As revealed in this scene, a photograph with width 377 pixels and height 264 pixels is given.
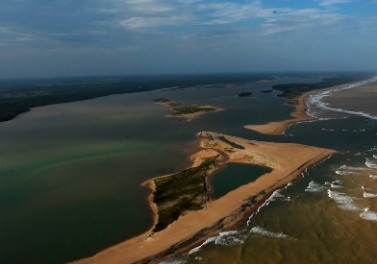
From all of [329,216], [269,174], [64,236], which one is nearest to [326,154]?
[269,174]

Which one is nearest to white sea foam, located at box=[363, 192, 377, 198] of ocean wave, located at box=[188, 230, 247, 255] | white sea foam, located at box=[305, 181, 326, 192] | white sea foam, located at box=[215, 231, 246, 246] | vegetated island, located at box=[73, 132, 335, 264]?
white sea foam, located at box=[305, 181, 326, 192]

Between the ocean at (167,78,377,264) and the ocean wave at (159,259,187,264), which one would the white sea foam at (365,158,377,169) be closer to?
the ocean at (167,78,377,264)

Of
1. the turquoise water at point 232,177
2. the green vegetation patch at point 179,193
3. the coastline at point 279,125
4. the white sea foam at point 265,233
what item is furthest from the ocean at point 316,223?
the coastline at point 279,125

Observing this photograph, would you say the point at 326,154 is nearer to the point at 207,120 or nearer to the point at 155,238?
the point at 155,238

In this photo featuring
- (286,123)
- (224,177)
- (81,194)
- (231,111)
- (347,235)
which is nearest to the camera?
(347,235)

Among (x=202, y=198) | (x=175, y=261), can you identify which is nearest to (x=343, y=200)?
(x=202, y=198)

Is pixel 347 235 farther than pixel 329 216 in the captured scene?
No

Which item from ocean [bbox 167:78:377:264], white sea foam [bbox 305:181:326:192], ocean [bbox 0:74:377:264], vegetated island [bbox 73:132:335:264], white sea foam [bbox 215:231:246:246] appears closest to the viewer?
ocean [bbox 167:78:377:264]
